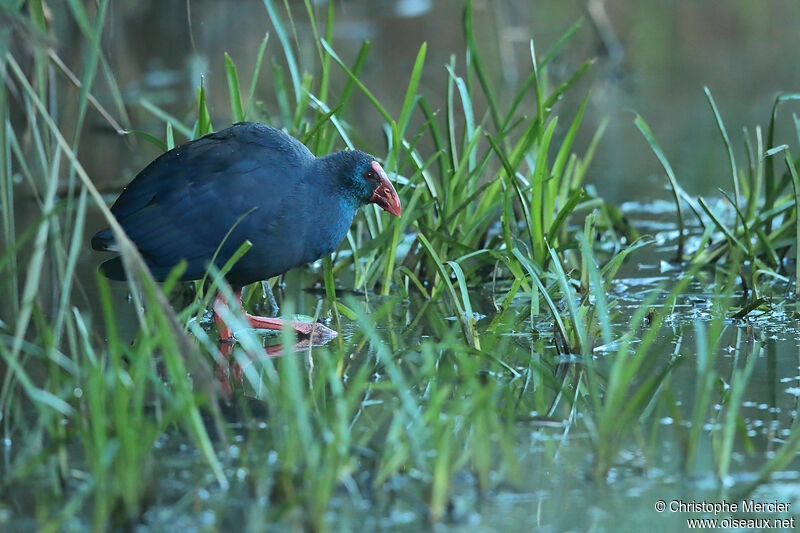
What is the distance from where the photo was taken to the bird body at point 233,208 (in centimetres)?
362

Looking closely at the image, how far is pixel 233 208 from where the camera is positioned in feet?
11.9

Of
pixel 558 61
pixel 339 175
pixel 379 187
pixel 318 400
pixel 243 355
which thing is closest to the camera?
pixel 318 400

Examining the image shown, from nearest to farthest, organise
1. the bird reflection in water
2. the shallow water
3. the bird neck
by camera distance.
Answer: the shallow water < the bird reflection in water < the bird neck

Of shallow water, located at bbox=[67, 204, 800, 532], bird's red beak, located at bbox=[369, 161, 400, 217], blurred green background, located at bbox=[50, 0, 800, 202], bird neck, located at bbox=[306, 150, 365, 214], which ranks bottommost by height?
blurred green background, located at bbox=[50, 0, 800, 202]

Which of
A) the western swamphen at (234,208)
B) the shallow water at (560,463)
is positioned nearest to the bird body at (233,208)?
the western swamphen at (234,208)

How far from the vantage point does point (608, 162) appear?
695 centimetres

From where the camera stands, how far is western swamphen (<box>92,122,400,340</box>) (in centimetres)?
362

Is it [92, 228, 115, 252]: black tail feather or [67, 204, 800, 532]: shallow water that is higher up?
[92, 228, 115, 252]: black tail feather

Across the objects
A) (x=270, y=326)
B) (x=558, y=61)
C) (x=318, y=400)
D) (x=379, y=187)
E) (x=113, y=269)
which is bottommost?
(x=558, y=61)

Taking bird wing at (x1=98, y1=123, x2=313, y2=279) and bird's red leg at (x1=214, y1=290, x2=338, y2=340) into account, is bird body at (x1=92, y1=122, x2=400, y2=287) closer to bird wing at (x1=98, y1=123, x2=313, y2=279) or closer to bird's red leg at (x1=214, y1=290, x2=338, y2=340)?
bird wing at (x1=98, y1=123, x2=313, y2=279)

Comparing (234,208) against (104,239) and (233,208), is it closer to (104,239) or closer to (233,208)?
(233,208)

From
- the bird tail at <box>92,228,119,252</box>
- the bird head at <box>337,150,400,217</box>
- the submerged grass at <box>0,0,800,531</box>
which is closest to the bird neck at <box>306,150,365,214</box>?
the bird head at <box>337,150,400,217</box>

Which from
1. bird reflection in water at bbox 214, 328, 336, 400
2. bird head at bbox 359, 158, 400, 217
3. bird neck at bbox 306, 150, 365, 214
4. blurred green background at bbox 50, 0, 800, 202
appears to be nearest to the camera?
bird reflection in water at bbox 214, 328, 336, 400

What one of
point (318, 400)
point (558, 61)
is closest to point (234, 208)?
point (318, 400)
